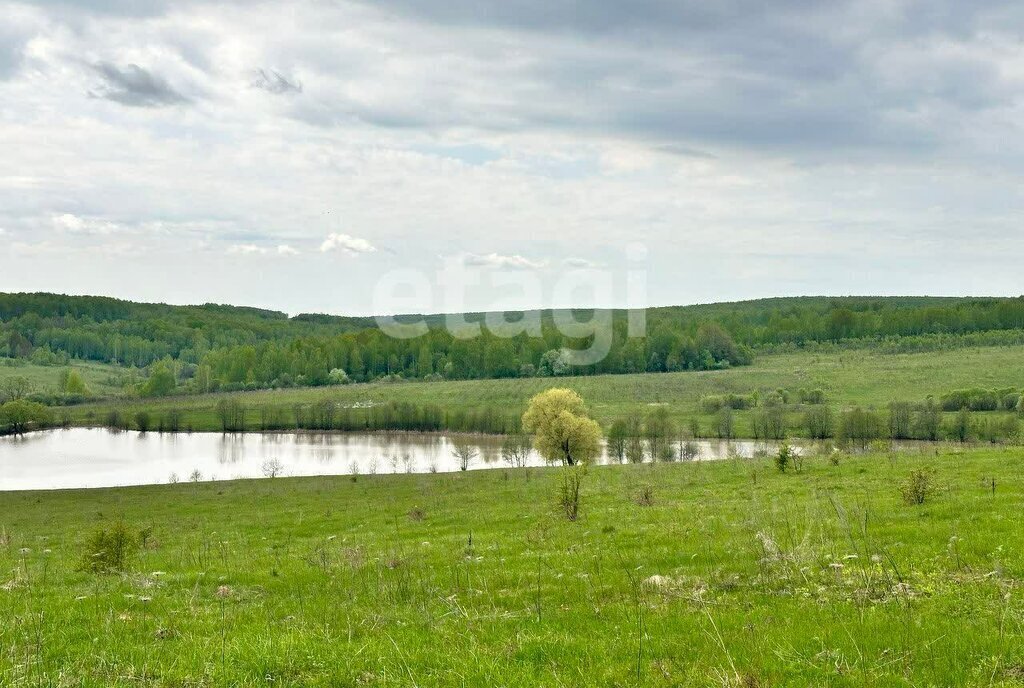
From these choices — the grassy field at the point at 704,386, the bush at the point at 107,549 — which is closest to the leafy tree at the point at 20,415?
the grassy field at the point at 704,386

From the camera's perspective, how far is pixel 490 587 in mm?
10688

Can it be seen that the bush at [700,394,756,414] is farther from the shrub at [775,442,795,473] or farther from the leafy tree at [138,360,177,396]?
the leafy tree at [138,360,177,396]

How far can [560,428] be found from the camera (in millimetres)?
63281

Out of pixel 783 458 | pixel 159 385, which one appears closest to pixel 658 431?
pixel 783 458

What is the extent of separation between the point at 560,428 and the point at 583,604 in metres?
54.5

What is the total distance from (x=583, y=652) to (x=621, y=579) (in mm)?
3900

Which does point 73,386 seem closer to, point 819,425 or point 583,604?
point 819,425

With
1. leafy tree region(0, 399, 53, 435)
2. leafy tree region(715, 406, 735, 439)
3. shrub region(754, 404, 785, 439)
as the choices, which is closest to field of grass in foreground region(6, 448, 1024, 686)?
shrub region(754, 404, 785, 439)

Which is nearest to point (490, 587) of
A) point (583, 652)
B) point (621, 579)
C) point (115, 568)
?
point (621, 579)

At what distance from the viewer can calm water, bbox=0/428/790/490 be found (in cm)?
7881

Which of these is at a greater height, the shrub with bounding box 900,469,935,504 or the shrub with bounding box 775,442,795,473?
the shrub with bounding box 900,469,935,504

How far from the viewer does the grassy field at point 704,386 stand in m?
133

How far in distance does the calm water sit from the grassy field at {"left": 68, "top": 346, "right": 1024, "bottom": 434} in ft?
64.4

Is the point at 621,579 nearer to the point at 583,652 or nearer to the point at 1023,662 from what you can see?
the point at 583,652
